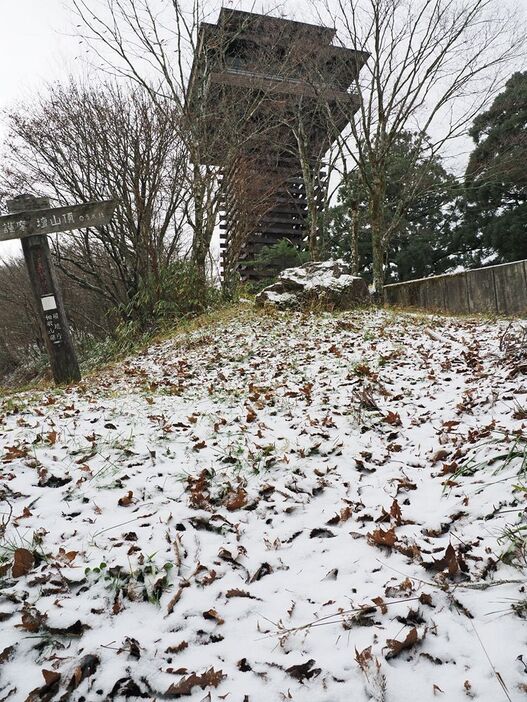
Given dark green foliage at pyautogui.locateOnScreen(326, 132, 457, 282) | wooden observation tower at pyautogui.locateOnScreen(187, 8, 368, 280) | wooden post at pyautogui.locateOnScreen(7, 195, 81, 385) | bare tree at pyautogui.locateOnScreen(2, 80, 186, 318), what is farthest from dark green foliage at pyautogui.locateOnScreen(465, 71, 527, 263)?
wooden post at pyautogui.locateOnScreen(7, 195, 81, 385)

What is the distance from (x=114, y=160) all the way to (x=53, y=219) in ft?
13.9

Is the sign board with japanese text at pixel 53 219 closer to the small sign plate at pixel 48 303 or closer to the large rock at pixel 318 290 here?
the small sign plate at pixel 48 303

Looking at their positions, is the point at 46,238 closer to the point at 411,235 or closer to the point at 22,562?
the point at 22,562

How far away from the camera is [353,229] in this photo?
12.1 m

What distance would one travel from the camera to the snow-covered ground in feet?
4.07

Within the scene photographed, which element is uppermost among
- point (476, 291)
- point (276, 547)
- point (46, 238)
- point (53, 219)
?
point (53, 219)

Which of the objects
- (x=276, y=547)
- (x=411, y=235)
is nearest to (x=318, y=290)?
(x=276, y=547)

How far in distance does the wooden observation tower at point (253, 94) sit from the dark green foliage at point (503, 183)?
7.33m

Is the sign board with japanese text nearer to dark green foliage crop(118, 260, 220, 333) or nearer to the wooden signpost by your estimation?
the wooden signpost

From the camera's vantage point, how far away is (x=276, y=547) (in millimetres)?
1888

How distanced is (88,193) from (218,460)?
917 cm

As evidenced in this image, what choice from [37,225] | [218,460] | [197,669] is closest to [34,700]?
[197,669]

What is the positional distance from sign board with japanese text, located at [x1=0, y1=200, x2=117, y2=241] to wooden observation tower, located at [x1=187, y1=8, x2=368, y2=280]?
4375 mm

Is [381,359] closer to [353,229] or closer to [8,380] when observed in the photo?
[353,229]
